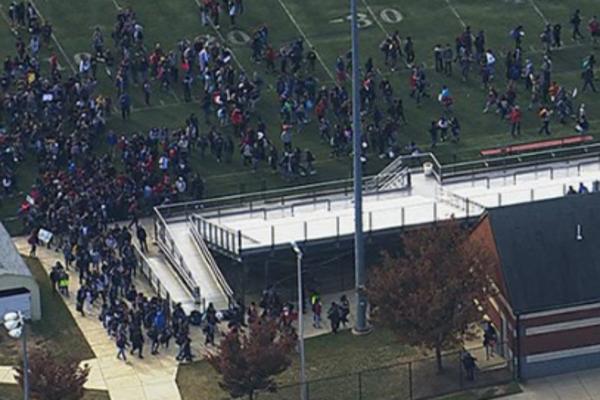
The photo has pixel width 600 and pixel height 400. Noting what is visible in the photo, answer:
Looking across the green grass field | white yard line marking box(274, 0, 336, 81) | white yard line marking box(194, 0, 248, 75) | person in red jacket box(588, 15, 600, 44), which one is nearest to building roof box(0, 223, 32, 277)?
the green grass field

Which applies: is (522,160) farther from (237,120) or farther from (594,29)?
(594,29)

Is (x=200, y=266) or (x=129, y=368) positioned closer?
(x=129, y=368)

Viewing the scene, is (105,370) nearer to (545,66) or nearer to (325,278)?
(325,278)

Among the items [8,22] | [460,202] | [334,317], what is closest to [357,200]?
[334,317]

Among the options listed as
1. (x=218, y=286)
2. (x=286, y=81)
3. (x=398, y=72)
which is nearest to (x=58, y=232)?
(x=218, y=286)

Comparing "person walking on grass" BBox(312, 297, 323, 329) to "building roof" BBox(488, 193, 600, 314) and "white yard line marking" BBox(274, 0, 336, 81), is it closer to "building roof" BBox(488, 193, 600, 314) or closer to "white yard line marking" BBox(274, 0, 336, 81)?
"building roof" BBox(488, 193, 600, 314)
